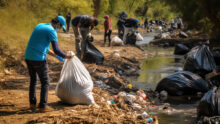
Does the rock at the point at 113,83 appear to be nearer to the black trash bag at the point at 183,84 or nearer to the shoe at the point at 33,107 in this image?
the black trash bag at the point at 183,84

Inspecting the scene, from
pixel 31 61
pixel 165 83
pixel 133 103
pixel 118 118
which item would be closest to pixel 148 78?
pixel 165 83

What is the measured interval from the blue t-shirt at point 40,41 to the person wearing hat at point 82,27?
3929mm

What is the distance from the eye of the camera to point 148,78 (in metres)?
7.56

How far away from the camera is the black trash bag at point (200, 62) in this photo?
6.88 m

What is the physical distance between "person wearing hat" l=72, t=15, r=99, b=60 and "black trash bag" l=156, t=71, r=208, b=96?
289 centimetres

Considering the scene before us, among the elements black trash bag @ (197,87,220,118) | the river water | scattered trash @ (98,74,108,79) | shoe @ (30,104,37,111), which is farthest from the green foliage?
shoe @ (30,104,37,111)

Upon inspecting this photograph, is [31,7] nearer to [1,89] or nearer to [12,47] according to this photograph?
[12,47]

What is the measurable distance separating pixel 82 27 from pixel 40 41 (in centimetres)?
445

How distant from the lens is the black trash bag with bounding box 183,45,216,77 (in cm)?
688

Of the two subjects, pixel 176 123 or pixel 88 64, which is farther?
pixel 88 64

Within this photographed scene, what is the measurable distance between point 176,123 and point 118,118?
102cm

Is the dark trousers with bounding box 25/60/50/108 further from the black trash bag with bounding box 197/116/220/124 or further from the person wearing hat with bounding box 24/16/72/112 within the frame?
the black trash bag with bounding box 197/116/220/124

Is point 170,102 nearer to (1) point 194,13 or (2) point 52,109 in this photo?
(2) point 52,109

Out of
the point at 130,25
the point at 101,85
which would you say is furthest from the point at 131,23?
the point at 101,85
